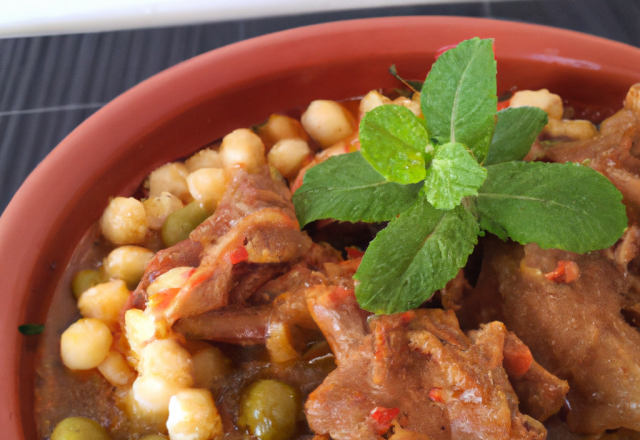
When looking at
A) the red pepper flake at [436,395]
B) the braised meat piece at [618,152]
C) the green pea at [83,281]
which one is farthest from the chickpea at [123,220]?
the braised meat piece at [618,152]

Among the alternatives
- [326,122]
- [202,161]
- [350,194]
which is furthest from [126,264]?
[326,122]

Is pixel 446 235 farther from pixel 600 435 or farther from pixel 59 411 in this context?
pixel 59 411

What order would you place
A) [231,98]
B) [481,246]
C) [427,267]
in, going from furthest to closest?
[231,98] → [481,246] → [427,267]

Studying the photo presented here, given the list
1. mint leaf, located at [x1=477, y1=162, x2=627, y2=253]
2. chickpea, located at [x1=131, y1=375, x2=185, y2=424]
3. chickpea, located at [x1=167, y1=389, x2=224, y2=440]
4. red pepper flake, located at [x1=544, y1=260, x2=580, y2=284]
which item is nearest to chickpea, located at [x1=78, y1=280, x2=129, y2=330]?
chickpea, located at [x1=131, y1=375, x2=185, y2=424]

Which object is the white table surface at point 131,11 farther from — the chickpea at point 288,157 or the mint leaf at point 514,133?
the mint leaf at point 514,133

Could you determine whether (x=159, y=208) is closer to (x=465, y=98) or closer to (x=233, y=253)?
(x=233, y=253)

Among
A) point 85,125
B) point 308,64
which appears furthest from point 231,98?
point 85,125

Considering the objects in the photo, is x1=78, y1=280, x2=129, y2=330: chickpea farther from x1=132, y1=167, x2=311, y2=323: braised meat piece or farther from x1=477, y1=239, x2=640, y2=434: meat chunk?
x1=477, y1=239, x2=640, y2=434: meat chunk
